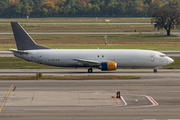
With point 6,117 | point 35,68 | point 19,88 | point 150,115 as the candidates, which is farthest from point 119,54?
point 6,117

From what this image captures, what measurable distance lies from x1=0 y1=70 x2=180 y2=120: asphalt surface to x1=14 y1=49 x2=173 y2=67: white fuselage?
6.34m

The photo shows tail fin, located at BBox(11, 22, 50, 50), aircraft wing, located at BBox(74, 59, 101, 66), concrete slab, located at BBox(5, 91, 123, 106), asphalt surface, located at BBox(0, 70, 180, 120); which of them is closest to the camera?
asphalt surface, located at BBox(0, 70, 180, 120)

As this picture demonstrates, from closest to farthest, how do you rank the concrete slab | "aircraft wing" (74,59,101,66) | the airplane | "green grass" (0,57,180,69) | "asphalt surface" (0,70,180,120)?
"asphalt surface" (0,70,180,120)
the concrete slab
"aircraft wing" (74,59,101,66)
the airplane
"green grass" (0,57,180,69)

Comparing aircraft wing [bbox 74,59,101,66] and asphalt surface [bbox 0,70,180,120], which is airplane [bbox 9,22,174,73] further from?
asphalt surface [bbox 0,70,180,120]

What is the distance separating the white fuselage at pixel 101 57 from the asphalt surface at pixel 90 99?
6.34 meters

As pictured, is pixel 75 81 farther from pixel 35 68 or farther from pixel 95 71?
pixel 35 68

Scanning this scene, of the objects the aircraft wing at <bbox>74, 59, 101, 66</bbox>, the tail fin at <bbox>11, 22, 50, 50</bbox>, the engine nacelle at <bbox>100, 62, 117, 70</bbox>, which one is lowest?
the engine nacelle at <bbox>100, 62, 117, 70</bbox>

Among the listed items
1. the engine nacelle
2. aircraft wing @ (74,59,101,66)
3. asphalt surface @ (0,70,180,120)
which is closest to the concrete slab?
asphalt surface @ (0,70,180,120)

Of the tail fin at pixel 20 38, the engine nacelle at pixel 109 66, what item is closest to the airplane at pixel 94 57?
the engine nacelle at pixel 109 66

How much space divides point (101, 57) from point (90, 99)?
1786cm

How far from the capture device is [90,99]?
27.5 metres

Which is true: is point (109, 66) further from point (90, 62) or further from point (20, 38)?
point (20, 38)

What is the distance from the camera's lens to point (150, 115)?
22.6 metres

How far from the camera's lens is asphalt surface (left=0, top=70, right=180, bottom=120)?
74.4 feet
